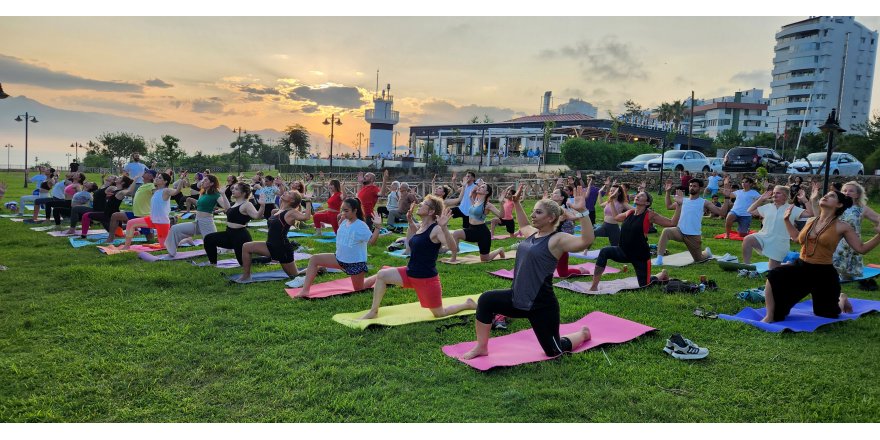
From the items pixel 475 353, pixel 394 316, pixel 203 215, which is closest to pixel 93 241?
pixel 203 215

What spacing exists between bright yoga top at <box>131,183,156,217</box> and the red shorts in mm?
7187

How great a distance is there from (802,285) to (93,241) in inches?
508

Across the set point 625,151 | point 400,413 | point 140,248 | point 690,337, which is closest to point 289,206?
point 140,248

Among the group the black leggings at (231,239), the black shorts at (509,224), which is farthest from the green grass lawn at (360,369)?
the black shorts at (509,224)

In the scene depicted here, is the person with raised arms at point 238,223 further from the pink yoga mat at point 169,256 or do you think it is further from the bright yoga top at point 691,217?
the bright yoga top at point 691,217

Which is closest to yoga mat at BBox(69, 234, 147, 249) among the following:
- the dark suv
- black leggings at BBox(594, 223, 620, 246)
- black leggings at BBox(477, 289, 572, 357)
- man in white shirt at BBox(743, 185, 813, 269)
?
black leggings at BBox(477, 289, 572, 357)

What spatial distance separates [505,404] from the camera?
166 inches

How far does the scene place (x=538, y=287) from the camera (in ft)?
16.1

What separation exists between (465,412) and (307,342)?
7.06 feet

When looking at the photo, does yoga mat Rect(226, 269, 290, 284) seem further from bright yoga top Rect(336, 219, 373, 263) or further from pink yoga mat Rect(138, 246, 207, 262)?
pink yoga mat Rect(138, 246, 207, 262)

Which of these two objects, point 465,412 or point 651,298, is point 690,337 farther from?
point 465,412

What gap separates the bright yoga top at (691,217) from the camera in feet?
32.2

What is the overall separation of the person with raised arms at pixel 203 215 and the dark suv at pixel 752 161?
2756cm

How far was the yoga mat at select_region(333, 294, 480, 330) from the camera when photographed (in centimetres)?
616
